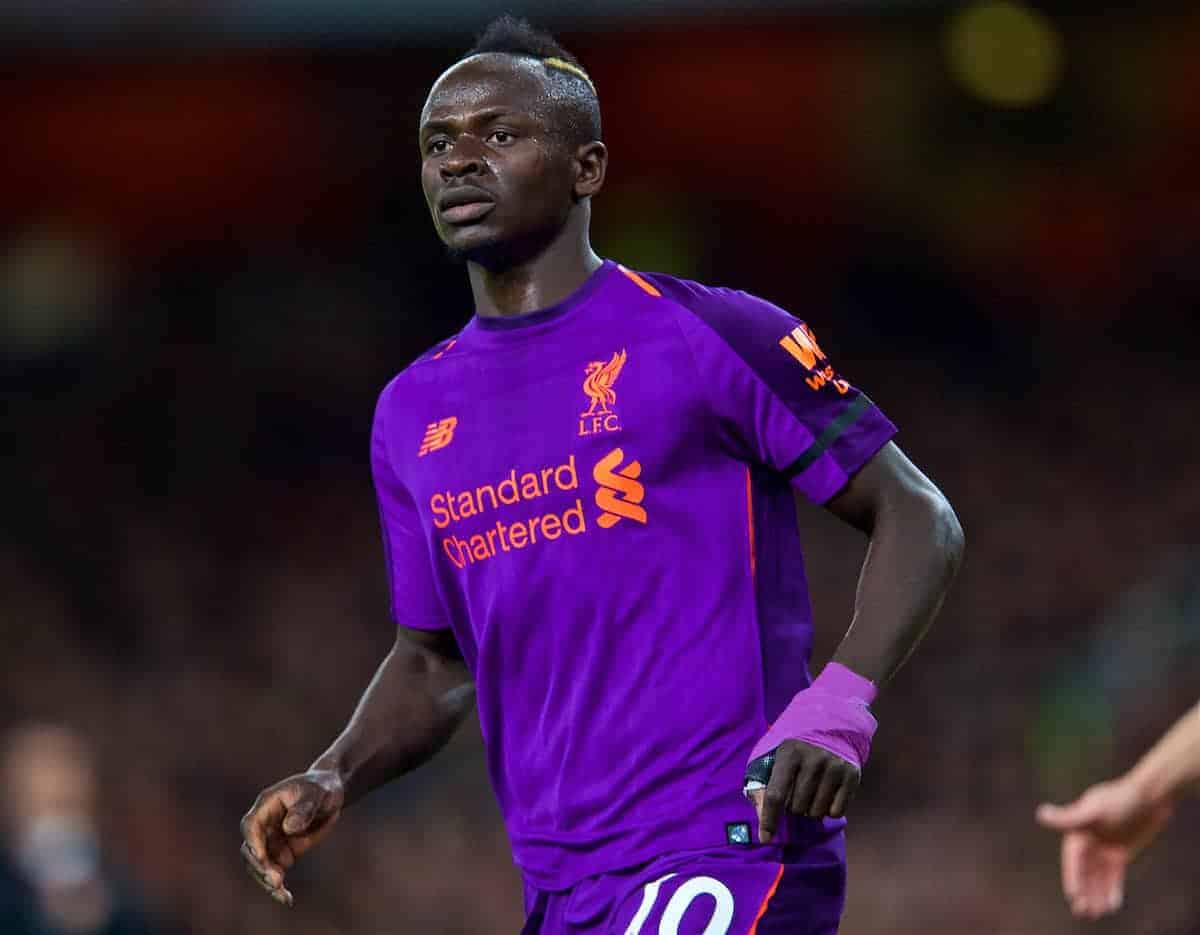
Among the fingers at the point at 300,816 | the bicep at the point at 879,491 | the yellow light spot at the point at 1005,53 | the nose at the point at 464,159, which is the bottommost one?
the yellow light spot at the point at 1005,53

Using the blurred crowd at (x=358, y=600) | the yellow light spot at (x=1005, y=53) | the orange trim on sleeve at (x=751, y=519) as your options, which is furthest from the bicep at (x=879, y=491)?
the yellow light spot at (x=1005, y=53)

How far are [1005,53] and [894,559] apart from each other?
1109 cm

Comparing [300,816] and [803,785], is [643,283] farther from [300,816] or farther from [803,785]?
[300,816]

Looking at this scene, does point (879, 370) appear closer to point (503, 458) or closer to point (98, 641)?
point (98, 641)

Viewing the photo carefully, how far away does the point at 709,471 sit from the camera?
3.64 metres

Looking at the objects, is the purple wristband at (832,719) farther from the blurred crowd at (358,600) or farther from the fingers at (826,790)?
the blurred crowd at (358,600)

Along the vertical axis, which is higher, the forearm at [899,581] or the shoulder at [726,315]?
the shoulder at [726,315]

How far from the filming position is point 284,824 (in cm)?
373

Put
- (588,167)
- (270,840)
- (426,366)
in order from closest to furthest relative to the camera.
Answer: (270,840) → (588,167) → (426,366)

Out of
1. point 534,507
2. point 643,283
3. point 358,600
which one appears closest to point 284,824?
point 534,507

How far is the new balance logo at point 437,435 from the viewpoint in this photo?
12.7 ft

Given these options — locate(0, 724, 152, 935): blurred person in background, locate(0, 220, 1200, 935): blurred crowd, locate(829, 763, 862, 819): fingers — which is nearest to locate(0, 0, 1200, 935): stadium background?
locate(0, 220, 1200, 935): blurred crowd

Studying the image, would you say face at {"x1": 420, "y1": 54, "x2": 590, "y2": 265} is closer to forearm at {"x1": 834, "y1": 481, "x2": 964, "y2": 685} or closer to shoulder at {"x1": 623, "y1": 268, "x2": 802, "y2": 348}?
shoulder at {"x1": 623, "y1": 268, "x2": 802, "y2": 348}

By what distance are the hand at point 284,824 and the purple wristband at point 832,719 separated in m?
0.94
